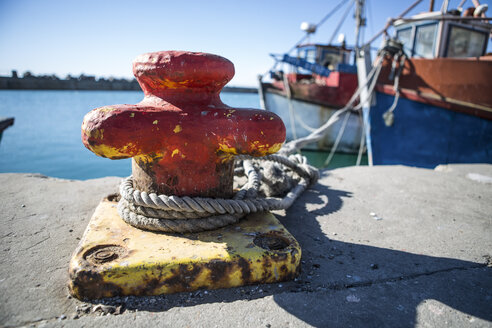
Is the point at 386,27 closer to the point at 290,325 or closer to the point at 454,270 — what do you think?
the point at 454,270

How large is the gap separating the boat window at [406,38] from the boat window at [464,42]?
0.71 meters

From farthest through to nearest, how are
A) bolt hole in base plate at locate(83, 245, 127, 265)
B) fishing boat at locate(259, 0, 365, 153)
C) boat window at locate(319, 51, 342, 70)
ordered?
boat window at locate(319, 51, 342, 70)
fishing boat at locate(259, 0, 365, 153)
bolt hole in base plate at locate(83, 245, 127, 265)

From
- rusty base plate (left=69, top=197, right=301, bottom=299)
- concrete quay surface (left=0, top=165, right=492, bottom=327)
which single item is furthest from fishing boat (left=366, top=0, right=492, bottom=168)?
rusty base plate (left=69, top=197, right=301, bottom=299)

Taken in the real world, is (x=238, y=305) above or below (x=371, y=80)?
below

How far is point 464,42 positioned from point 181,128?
7.07m

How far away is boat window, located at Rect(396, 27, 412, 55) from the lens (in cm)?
642

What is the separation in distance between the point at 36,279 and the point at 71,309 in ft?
0.79

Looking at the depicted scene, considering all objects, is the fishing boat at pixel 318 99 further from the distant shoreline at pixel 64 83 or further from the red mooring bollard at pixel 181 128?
the distant shoreline at pixel 64 83

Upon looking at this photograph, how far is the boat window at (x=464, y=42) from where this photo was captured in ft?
19.8

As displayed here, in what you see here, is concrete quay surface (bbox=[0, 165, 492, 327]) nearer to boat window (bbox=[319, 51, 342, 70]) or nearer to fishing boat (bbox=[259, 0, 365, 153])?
fishing boat (bbox=[259, 0, 365, 153])

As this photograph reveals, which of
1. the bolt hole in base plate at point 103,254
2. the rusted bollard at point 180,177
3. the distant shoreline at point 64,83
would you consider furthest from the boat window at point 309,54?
the distant shoreline at point 64,83

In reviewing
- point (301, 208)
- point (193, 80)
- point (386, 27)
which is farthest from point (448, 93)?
point (193, 80)

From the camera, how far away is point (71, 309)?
955 mm

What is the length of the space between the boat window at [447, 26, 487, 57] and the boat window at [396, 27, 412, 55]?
71cm
